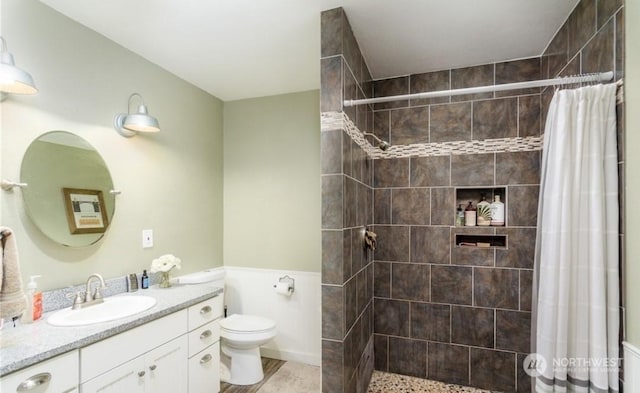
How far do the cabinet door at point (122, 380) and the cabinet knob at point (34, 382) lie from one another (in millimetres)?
169

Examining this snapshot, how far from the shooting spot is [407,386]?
2330 mm

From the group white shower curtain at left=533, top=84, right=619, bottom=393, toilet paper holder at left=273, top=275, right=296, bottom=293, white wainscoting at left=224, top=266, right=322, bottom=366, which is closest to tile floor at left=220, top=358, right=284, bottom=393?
white wainscoting at left=224, top=266, right=322, bottom=366

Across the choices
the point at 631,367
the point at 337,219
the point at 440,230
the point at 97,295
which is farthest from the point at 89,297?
the point at 631,367

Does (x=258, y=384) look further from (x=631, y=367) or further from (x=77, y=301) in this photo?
(x=631, y=367)

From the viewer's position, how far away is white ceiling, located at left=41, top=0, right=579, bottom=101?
1690mm

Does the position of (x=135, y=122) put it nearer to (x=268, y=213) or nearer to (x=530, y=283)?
(x=268, y=213)

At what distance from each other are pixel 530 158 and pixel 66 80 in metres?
3.17

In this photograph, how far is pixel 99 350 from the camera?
1.36 meters

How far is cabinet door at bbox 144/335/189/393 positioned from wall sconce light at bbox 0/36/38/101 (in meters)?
1.48

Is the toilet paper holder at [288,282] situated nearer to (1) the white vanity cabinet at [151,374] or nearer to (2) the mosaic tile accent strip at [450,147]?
(1) the white vanity cabinet at [151,374]

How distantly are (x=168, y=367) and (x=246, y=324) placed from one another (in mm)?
789

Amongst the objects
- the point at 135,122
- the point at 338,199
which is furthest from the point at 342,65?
the point at 135,122

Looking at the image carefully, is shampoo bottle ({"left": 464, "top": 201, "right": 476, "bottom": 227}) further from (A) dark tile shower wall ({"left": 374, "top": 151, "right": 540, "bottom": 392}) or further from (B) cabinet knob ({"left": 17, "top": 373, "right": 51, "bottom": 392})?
(B) cabinet knob ({"left": 17, "top": 373, "right": 51, "bottom": 392})

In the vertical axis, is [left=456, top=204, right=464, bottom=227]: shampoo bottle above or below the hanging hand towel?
above
